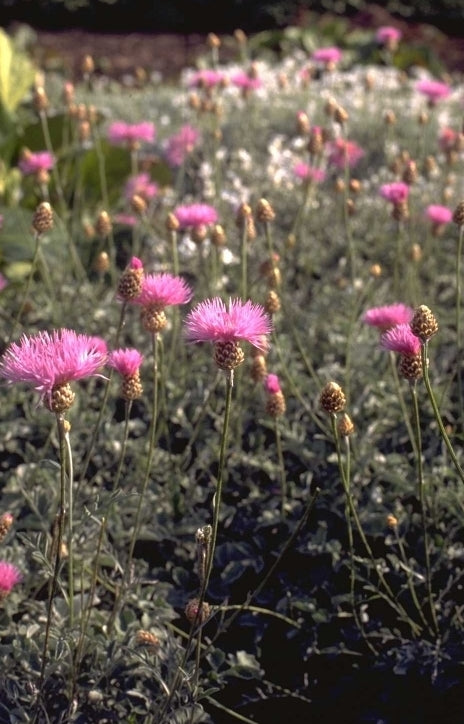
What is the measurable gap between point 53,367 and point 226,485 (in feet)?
3.57

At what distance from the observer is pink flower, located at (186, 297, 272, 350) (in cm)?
137

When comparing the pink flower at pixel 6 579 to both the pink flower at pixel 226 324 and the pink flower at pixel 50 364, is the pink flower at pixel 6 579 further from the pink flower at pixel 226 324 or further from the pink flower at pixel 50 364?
the pink flower at pixel 226 324

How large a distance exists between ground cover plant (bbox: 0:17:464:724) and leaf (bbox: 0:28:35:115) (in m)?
0.46

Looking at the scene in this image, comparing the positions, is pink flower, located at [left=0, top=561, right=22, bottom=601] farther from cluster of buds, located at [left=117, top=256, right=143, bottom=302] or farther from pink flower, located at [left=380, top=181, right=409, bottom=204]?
pink flower, located at [left=380, top=181, right=409, bottom=204]

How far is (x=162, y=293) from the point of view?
64.5 inches

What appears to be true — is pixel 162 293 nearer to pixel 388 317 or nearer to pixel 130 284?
pixel 130 284

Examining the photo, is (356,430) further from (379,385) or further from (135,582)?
(135,582)

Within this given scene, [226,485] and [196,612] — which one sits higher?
Answer: [196,612]

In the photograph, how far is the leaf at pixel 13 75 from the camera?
149 inches

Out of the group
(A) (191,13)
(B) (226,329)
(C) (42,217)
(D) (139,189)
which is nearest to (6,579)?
(B) (226,329)

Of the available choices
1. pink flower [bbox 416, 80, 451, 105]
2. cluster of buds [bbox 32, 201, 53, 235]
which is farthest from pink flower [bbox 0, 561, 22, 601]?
pink flower [bbox 416, 80, 451, 105]

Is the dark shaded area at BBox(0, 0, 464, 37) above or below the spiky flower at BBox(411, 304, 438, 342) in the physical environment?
below

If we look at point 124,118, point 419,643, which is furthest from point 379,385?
point 124,118

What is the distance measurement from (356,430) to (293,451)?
161mm
